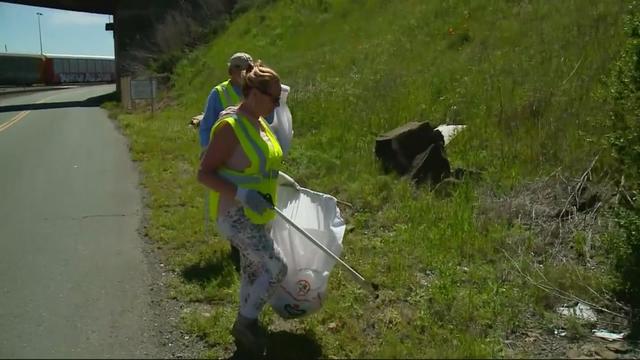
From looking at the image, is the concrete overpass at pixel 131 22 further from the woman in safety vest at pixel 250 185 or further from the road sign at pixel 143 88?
the woman in safety vest at pixel 250 185

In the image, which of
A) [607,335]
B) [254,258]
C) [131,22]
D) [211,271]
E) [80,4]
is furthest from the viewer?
[80,4]

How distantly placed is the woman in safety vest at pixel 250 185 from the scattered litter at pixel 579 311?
7.24 ft

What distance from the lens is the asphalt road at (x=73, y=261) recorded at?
459 cm

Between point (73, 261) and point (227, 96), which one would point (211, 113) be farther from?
point (73, 261)

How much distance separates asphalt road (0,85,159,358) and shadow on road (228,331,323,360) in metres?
0.72

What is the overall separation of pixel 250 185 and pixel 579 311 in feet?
8.85

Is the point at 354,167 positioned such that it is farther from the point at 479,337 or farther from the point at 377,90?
the point at 479,337

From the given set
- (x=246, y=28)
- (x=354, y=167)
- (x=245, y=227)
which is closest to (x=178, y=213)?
(x=354, y=167)

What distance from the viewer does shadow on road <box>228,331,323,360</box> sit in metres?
4.33

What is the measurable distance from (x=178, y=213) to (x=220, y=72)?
750 inches

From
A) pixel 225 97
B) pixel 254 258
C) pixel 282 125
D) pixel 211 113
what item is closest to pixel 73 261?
pixel 211 113

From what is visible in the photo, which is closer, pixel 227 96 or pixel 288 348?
pixel 288 348

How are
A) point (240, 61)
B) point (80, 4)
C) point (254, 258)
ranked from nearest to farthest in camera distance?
point (254, 258) < point (240, 61) < point (80, 4)

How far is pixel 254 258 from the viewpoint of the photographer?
13.5ft
